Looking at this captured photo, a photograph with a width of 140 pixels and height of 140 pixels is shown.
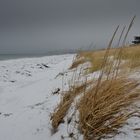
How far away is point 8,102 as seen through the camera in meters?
4.35

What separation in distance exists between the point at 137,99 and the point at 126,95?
0.11 meters

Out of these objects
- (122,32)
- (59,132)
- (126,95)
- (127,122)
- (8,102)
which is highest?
(122,32)

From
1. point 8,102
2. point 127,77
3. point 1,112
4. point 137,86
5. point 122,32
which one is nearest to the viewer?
point 122,32

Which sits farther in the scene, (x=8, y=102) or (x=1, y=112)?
(x=8, y=102)

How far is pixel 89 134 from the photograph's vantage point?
2156 millimetres

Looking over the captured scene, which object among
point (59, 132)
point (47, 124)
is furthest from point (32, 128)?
point (59, 132)

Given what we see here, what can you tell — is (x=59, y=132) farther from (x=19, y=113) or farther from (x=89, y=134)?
(x=19, y=113)

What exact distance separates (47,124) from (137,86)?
3.22 feet

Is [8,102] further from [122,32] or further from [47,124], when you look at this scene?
[122,32]

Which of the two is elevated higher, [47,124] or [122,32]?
[122,32]

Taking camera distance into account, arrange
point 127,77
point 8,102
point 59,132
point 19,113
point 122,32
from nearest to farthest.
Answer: point 122,32, point 59,132, point 127,77, point 19,113, point 8,102

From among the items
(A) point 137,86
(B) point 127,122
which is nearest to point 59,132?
(B) point 127,122

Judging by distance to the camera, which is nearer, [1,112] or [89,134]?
[89,134]

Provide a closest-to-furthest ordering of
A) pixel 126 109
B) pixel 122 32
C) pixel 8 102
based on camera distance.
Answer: pixel 122 32
pixel 126 109
pixel 8 102
